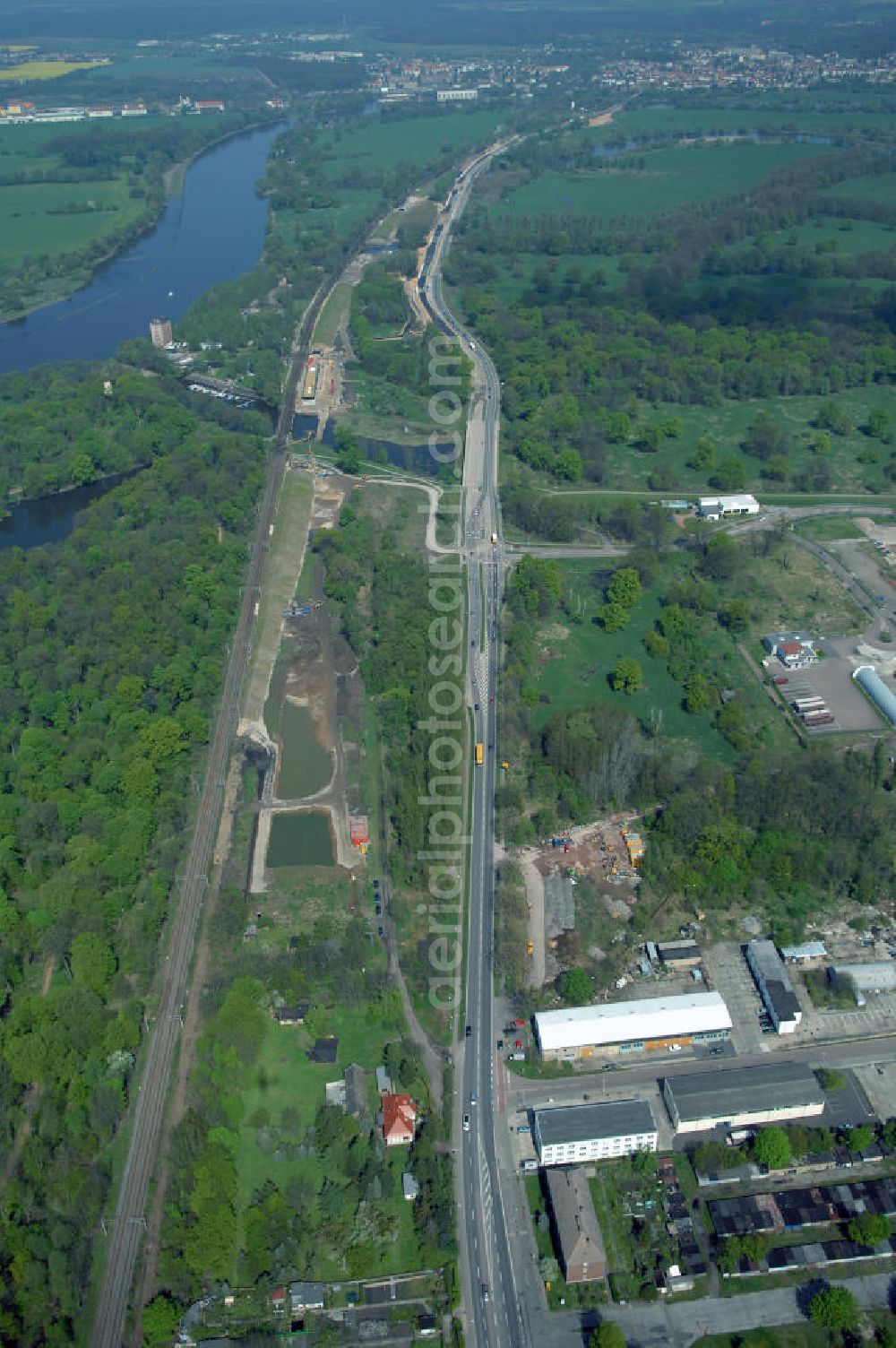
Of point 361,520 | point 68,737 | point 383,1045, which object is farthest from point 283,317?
point 383,1045

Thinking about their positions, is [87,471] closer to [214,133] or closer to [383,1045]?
[383,1045]

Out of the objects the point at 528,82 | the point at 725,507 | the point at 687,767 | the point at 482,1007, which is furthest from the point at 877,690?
the point at 528,82

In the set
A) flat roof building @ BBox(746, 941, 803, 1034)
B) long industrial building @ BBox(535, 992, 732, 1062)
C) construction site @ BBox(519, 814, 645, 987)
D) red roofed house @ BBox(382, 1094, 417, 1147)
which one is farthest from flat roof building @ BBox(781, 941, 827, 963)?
red roofed house @ BBox(382, 1094, 417, 1147)

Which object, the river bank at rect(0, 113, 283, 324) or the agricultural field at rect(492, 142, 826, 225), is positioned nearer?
the river bank at rect(0, 113, 283, 324)

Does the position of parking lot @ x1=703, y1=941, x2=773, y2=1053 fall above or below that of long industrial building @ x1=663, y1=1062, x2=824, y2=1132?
above

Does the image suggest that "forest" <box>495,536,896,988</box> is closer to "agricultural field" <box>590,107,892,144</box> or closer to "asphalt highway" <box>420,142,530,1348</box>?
"asphalt highway" <box>420,142,530,1348</box>

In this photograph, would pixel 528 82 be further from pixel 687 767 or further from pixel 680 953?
pixel 680 953

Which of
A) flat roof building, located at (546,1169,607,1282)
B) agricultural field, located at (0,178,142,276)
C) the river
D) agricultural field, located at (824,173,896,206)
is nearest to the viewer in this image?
flat roof building, located at (546,1169,607,1282)
